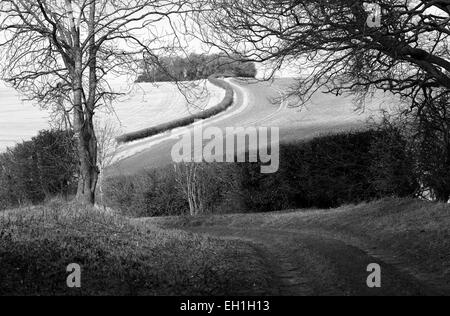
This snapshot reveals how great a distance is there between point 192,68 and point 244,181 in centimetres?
807

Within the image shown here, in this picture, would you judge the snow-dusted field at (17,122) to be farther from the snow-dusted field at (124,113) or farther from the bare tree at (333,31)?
the bare tree at (333,31)

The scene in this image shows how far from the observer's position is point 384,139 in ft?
68.9

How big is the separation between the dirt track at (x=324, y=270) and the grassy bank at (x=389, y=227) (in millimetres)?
569

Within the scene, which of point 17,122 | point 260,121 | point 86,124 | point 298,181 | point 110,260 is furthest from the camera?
point 260,121

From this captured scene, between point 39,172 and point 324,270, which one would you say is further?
point 39,172

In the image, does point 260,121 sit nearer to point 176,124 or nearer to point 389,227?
point 176,124

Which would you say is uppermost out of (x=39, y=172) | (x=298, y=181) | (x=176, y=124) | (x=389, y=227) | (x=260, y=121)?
(x=260, y=121)

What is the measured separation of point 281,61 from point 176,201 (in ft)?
49.3

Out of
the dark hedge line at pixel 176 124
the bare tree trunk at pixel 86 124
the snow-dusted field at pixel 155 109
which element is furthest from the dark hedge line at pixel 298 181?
the snow-dusted field at pixel 155 109

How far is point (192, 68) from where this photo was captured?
65.5 ft

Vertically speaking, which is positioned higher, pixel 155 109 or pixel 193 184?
pixel 155 109

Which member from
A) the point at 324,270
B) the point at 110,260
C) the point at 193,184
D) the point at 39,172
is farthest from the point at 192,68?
the point at 110,260
